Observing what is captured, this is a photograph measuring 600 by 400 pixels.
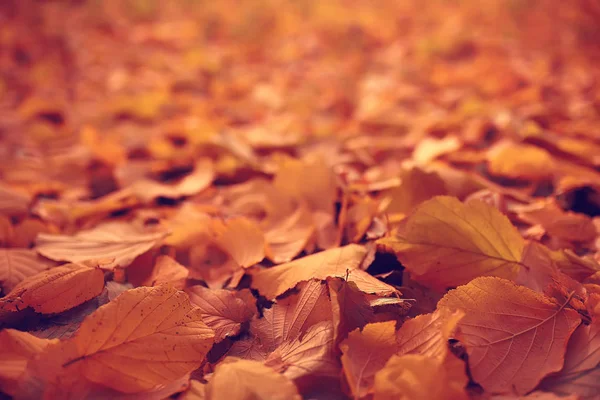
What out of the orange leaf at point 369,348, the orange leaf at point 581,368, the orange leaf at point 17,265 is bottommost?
the orange leaf at point 581,368

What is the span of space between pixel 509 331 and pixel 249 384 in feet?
1.00

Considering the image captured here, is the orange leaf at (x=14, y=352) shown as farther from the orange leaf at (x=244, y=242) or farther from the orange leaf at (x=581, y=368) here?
the orange leaf at (x=581, y=368)

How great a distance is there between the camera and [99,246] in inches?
31.0

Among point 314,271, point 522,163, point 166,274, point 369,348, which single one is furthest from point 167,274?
point 522,163

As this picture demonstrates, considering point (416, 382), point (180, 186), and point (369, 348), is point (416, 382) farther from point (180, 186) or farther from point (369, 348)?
point (180, 186)

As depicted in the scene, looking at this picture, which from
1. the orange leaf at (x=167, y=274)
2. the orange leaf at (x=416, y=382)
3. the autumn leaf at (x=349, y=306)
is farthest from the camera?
the orange leaf at (x=167, y=274)

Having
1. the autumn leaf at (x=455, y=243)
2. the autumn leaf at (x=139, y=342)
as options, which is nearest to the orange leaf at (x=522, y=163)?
the autumn leaf at (x=455, y=243)

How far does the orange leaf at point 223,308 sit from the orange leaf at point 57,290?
0.13 m

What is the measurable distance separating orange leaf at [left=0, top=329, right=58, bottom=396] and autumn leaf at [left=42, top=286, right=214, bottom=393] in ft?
0.13

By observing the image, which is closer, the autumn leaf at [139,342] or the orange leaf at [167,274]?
the autumn leaf at [139,342]

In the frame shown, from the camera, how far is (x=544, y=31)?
2414 millimetres

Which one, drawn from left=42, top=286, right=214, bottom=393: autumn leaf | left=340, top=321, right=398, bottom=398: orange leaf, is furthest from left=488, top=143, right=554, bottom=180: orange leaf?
left=42, top=286, right=214, bottom=393: autumn leaf

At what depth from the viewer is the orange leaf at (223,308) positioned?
638 mm

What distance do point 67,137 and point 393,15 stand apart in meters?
2.04
